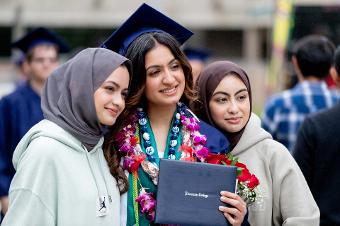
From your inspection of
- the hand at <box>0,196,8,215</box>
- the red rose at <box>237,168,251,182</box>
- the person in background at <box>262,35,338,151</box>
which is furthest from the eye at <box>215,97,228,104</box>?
the hand at <box>0,196,8,215</box>

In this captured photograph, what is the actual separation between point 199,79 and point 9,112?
→ 2.59 metres

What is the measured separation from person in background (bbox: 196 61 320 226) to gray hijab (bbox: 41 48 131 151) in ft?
2.34

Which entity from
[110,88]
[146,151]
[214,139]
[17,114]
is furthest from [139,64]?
[17,114]

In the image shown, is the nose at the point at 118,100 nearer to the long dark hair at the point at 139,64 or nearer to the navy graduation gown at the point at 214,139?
the long dark hair at the point at 139,64

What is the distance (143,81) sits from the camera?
421cm

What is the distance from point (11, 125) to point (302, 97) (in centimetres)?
255

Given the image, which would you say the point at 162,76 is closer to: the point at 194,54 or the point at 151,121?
the point at 151,121

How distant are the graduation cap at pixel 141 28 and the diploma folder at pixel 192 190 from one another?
31.9 inches

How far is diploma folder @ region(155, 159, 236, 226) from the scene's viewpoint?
388 cm

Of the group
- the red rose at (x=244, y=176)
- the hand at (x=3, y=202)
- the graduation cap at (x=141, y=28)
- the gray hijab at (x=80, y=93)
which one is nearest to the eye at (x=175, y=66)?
the graduation cap at (x=141, y=28)

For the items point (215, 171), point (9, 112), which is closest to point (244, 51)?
point (9, 112)

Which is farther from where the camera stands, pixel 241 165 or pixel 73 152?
pixel 241 165

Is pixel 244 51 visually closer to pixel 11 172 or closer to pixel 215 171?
pixel 11 172

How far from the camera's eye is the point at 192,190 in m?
3.91
